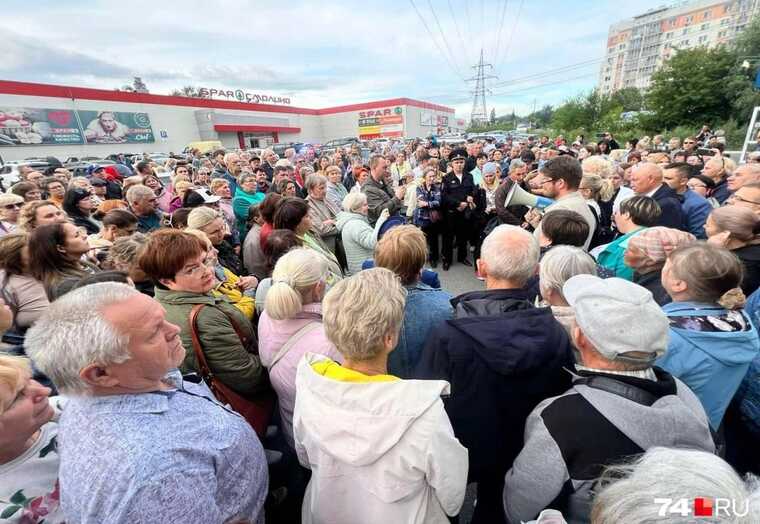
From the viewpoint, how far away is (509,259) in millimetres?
1729

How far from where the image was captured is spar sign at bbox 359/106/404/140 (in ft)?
153

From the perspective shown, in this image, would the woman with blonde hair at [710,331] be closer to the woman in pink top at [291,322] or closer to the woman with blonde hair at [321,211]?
the woman in pink top at [291,322]

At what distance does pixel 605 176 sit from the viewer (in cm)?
428

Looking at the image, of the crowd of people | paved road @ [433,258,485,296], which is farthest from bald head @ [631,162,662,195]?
paved road @ [433,258,485,296]

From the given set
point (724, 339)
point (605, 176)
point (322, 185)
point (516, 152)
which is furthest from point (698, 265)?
point (516, 152)

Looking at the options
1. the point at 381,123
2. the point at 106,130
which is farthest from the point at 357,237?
the point at 381,123

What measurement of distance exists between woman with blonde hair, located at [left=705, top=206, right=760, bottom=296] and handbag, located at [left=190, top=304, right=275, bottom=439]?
327 cm

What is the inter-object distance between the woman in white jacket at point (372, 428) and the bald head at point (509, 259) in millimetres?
649

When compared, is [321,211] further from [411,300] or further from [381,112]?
[381,112]

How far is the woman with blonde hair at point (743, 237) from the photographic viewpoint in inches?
89.4

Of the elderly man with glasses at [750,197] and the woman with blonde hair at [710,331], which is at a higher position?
the elderly man with glasses at [750,197]

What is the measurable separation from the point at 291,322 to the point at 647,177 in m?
4.06

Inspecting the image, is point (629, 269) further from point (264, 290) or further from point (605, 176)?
point (264, 290)

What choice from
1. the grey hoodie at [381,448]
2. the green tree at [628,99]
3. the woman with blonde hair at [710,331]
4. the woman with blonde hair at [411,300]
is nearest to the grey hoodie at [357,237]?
the woman with blonde hair at [411,300]
